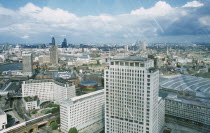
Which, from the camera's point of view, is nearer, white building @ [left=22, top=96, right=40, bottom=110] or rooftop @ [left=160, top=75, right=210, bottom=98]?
rooftop @ [left=160, top=75, right=210, bottom=98]

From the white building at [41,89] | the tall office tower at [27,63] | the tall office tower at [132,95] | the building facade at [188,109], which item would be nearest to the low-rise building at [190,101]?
the building facade at [188,109]

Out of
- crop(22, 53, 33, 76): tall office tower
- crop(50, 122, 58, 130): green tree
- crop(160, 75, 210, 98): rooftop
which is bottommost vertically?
crop(50, 122, 58, 130): green tree

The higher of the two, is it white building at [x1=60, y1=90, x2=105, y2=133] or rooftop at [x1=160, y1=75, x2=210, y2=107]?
rooftop at [x1=160, y1=75, x2=210, y2=107]

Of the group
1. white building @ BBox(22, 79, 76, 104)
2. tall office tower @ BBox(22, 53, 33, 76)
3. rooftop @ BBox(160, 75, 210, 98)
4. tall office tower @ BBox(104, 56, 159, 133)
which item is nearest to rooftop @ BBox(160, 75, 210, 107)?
rooftop @ BBox(160, 75, 210, 98)

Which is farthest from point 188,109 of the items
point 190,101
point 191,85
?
point 191,85

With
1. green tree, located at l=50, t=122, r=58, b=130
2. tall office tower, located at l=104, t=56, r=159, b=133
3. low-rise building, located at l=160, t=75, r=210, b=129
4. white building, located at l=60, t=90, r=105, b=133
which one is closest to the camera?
tall office tower, located at l=104, t=56, r=159, b=133

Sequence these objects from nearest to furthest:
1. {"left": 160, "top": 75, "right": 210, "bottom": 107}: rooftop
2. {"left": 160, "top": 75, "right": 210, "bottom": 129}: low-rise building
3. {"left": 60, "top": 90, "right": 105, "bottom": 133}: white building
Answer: {"left": 60, "top": 90, "right": 105, "bottom": 133}: white building → {"left": 160, "top": 75, "right": 210, "bottom": 129}: low-rise building → {"left": 160, "top": 75, "right": 210, "bottom": 107}: rooftop

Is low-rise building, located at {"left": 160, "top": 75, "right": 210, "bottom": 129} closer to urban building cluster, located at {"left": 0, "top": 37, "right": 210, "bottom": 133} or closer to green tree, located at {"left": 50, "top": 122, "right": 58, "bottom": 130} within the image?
urban building cluster, located at {"left": 0, "top": 37, "right": 210, "bottom": 133}
